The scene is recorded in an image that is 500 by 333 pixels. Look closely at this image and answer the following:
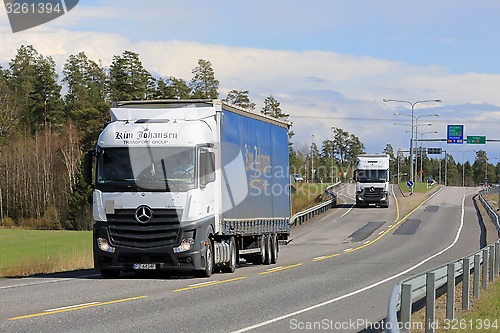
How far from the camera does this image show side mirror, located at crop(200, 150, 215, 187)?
65.8 ft

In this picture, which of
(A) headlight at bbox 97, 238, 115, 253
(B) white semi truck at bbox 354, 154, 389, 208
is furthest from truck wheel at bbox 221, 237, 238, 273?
(B) white semi truck at bbox 354, 154, 389, 208

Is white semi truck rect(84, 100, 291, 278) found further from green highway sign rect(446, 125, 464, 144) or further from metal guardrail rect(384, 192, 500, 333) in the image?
green highway sign rect(446, 125, 464, 144)

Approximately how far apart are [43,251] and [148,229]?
1278 inches

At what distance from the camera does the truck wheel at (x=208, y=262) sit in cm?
2041

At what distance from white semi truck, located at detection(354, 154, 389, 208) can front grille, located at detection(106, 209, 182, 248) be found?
48.4m

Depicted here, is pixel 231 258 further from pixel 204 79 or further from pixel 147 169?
pixel 204 79

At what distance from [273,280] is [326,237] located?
26.0m

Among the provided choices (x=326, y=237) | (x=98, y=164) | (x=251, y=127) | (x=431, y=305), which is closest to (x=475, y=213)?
(x=326, y=237)

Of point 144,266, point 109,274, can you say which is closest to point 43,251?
point 109,274

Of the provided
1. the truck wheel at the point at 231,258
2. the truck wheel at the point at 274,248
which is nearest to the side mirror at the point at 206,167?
the truck wheel at the point at 231,258

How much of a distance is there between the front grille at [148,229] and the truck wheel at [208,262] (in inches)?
44.3

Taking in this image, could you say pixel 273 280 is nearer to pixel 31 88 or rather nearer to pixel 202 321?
pixel 202 321

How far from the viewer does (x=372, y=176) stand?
2655 inches

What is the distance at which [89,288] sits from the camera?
1750cm
